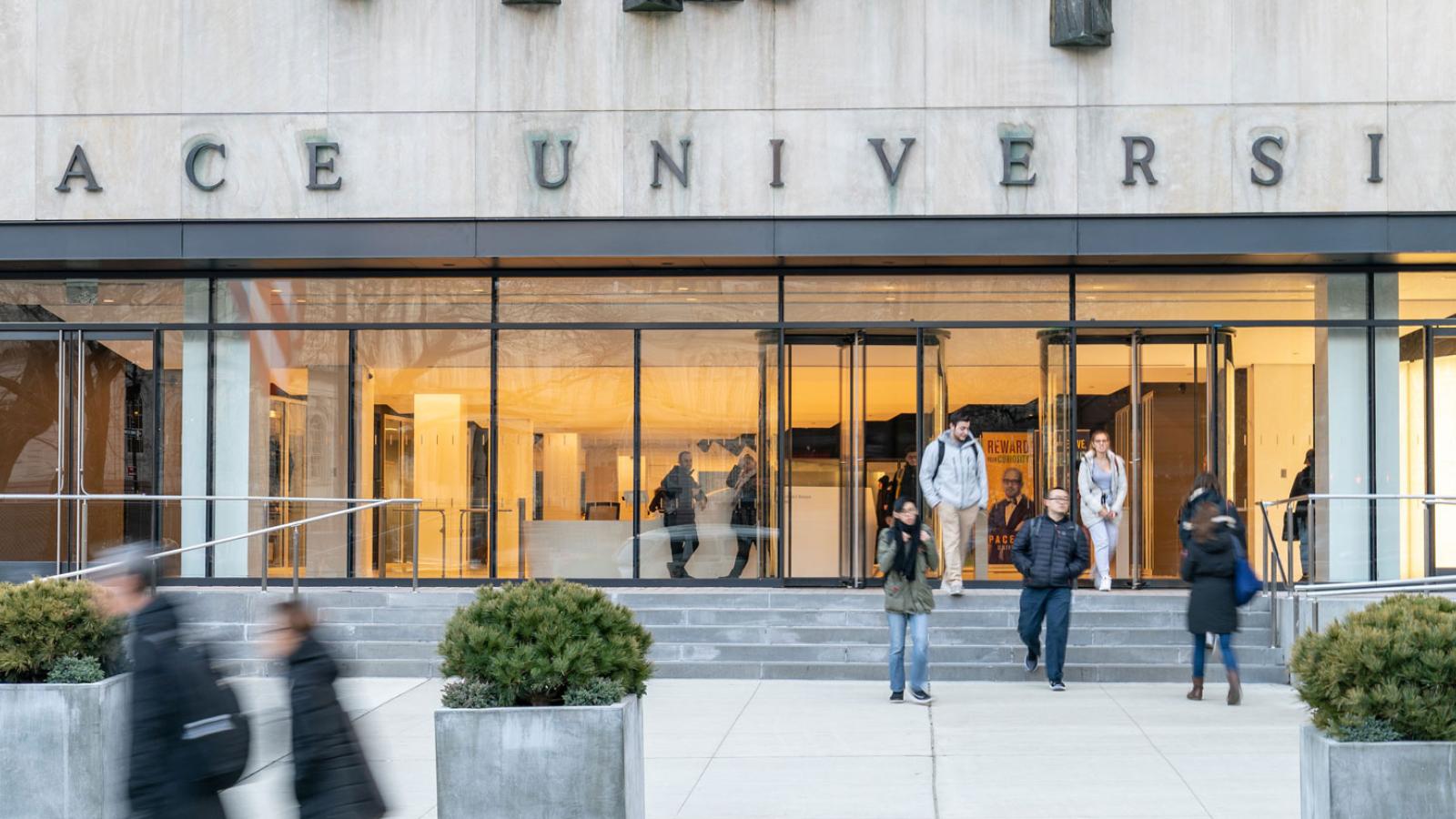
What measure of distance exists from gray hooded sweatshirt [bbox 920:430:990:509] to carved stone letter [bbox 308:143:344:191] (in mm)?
7227

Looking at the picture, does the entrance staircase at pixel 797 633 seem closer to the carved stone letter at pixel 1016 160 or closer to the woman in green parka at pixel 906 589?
the woman in green parka at pixel 906 589

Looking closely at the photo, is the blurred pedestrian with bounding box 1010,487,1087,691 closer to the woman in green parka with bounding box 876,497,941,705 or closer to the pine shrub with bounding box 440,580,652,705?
the woman in green parka with bounding box 876,497,941,705

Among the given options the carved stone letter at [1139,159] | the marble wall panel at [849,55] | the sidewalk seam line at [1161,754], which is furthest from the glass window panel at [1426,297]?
the sidewalk seam line at [1161,754]

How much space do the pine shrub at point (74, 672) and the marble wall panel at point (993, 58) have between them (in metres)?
10.9

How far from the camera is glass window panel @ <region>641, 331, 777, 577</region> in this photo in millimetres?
17641

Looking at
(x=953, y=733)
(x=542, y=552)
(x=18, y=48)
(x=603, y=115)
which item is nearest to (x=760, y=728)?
(x=953, y=733)

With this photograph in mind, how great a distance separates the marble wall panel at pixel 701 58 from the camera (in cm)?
1670

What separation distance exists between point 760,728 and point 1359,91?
10.0 metres

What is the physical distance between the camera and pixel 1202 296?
17.5 meters

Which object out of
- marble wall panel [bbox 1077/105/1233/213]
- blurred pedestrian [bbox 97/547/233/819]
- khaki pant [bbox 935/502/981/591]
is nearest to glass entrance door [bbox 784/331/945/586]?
khaki pant [bbox 935/502/981/591]

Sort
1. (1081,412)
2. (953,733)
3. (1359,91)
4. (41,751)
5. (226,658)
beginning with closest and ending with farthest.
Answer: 1. (41,751)
2. (953,733)
3. (226,658)
4. (1359,91)
5. (1081,412)

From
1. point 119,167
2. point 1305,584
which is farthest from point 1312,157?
point 119,167

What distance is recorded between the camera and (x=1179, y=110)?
16.4 metres

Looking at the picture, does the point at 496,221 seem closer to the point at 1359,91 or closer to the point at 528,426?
the point at 528,426
